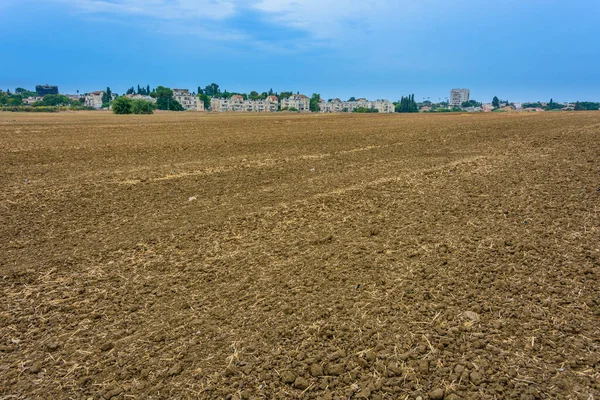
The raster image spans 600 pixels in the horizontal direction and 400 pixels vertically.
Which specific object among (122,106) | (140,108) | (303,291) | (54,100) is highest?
(54,100)

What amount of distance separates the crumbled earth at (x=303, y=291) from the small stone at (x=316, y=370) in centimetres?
1

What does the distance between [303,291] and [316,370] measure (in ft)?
4.00

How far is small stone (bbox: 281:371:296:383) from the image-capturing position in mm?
2832

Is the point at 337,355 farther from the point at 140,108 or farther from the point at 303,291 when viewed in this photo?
the point at 140,108

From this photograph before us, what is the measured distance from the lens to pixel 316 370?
9.59 feet

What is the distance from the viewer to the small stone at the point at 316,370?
9.50ft

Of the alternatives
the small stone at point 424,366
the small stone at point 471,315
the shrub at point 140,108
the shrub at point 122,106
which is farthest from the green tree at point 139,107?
the small stone at point 424,366

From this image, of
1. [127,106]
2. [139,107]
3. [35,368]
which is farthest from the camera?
[139,107]

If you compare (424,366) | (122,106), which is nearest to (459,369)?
(424,366)

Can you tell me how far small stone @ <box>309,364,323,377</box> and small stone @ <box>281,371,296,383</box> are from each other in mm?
147

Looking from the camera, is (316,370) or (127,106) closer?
(316,370)

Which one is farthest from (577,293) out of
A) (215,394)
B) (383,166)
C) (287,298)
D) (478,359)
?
(383,166)

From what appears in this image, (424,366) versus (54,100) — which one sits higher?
(54,100)

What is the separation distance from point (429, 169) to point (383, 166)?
143cm
